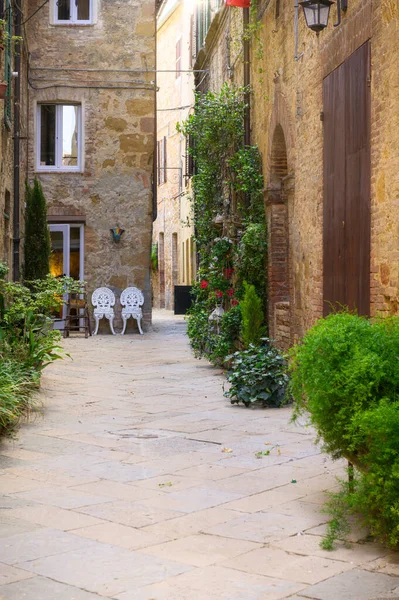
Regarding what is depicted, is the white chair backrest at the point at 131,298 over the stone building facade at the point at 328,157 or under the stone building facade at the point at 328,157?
under

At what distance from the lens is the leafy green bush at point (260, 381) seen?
8.59 meters

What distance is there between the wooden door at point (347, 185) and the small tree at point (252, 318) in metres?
2.49

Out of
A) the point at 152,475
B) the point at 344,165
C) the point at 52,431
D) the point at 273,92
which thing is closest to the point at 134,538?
the point at 152,475

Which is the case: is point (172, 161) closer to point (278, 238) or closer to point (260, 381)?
point (278, 238)

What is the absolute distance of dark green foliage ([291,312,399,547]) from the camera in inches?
157

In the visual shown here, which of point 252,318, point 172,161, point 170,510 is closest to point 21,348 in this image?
point 252,318

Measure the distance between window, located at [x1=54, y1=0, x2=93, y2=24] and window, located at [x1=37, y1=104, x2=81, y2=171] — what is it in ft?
5.81

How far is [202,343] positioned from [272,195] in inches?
111

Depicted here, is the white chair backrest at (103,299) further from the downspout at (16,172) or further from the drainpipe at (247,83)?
the drainpipe at (247,83)

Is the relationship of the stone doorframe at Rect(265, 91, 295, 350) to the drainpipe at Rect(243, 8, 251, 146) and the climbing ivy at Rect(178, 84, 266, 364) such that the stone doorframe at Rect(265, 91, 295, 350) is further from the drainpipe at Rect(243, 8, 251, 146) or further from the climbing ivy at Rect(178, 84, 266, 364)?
the drainpipe at Rect(243, 8, 251, 146)

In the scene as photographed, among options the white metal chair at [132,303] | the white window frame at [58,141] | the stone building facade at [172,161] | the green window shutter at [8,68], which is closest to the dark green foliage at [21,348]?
the green window shutter at [8,68]

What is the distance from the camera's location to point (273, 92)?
454 inches

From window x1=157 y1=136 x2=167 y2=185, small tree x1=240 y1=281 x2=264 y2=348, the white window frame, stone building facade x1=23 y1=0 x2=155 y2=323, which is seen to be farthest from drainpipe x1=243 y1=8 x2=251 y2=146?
window x1=157 y1=136 x2=167 y2=185

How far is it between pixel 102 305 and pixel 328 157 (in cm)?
1020
